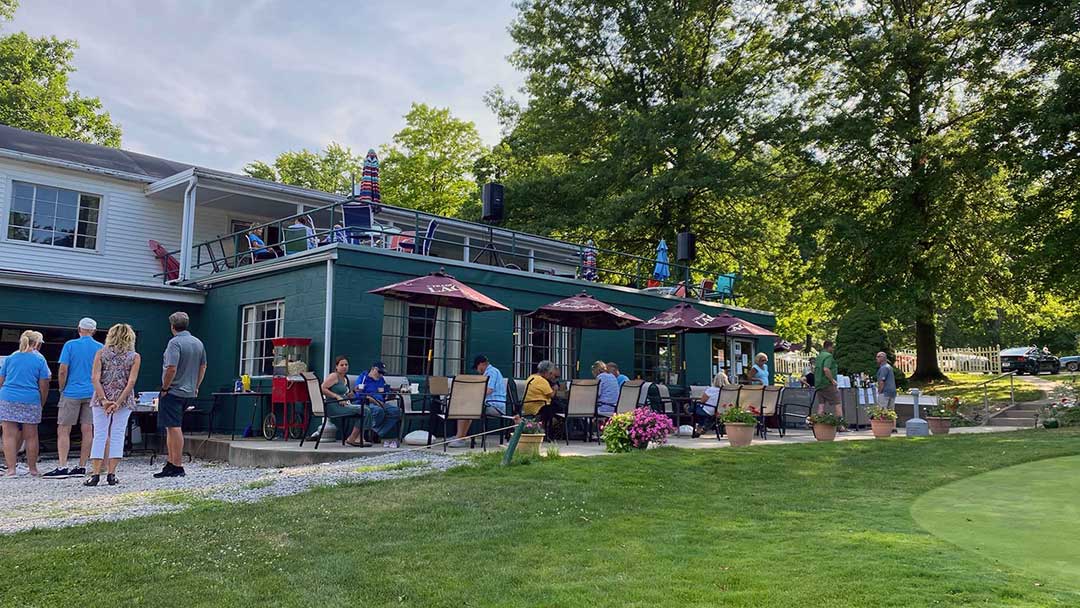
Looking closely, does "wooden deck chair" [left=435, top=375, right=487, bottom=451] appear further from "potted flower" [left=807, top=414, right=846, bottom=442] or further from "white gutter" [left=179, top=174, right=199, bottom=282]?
"white gutter" [left=179, top=174, right=199, bottom=282]

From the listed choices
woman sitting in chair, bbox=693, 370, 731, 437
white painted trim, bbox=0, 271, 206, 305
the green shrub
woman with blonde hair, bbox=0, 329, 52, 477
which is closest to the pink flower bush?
woman sitting in chair, bbox=693, 370, 731, 437

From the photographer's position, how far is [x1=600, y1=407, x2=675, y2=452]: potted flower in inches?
370

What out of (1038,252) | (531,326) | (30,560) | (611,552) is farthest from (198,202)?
(1038,252)

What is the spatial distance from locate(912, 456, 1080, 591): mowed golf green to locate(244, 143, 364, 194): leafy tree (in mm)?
37096

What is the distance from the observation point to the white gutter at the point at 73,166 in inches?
576

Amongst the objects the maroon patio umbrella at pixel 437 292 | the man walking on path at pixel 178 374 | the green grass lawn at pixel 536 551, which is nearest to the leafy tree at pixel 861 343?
the maroon patio umbrella at pixel 437 292

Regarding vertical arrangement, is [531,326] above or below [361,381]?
above

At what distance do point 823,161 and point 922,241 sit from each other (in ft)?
12.2

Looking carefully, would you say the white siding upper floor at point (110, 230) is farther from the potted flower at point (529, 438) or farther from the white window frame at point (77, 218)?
the potted flower at point (529, 438)

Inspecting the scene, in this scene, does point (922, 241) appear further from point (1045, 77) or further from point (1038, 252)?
point (1045, 77)

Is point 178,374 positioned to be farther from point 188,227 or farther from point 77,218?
point 77,218

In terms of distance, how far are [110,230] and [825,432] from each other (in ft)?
44.5

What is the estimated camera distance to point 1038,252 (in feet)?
64.5

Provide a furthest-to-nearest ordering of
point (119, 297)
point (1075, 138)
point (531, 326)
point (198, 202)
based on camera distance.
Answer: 1. point (1075, 138)
2. point (198, 202)
3. point (531, 326)
4. point (119, 297)
